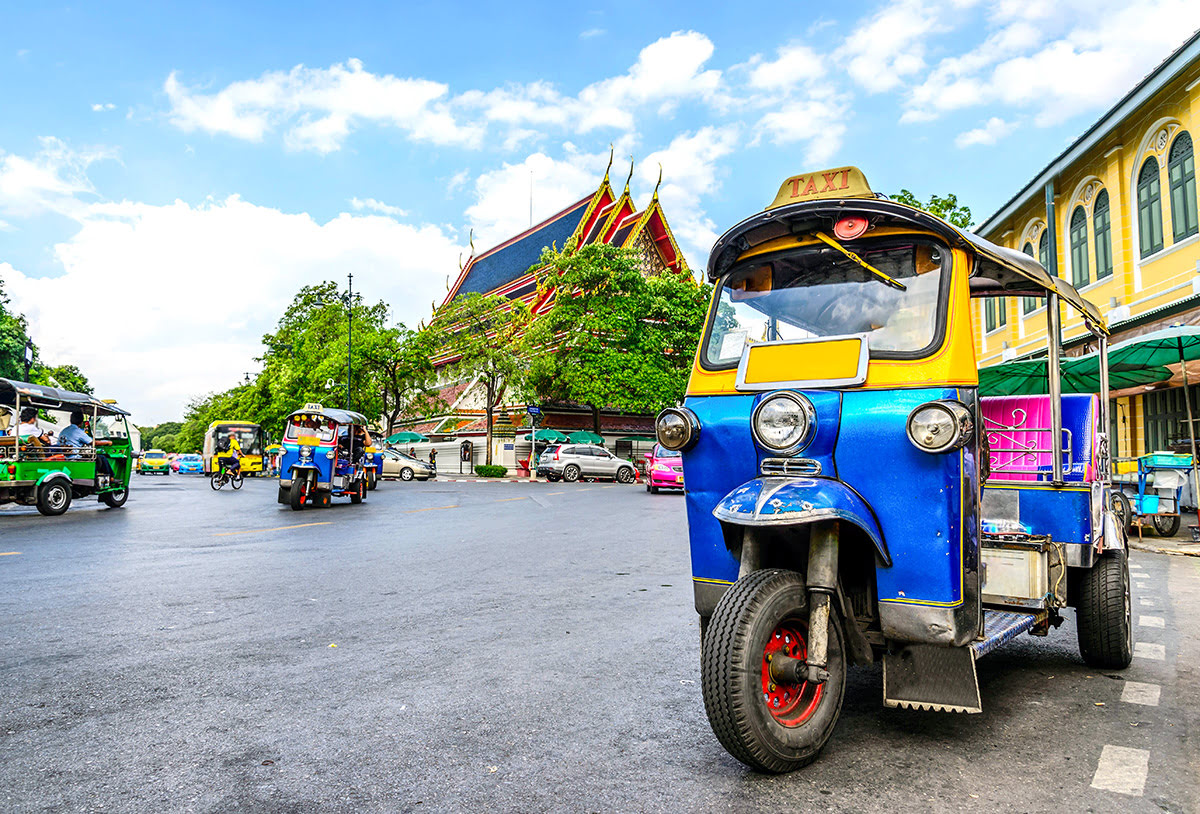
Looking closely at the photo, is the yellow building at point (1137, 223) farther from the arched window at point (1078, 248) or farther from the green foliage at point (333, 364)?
the green foliage at point (333, 364)

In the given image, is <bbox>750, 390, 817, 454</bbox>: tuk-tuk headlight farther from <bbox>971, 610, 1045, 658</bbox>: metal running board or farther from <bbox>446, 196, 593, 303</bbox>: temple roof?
<bbox>446, 196, 593, 303</bbox>: temple roof

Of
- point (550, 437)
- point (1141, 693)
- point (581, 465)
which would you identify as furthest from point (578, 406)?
point (1141, 693)

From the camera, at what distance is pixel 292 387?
1896 inches

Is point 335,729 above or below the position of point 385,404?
below

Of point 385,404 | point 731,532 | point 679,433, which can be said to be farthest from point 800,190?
point 385,404

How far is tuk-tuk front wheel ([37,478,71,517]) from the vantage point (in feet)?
48.2

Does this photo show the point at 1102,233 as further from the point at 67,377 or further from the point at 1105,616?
the point at 67,377

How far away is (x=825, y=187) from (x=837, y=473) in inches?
51.0

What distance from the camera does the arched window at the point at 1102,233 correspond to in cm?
Result: 1873

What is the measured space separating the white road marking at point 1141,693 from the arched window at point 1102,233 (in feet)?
56.1

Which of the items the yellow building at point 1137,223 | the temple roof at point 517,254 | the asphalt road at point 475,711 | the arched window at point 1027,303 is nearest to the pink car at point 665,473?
the yellow building at point 1137,223

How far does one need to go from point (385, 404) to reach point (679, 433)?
134 feet

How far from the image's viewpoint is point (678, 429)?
3.67 meters

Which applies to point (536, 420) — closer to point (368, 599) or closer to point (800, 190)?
point (368, 599)
